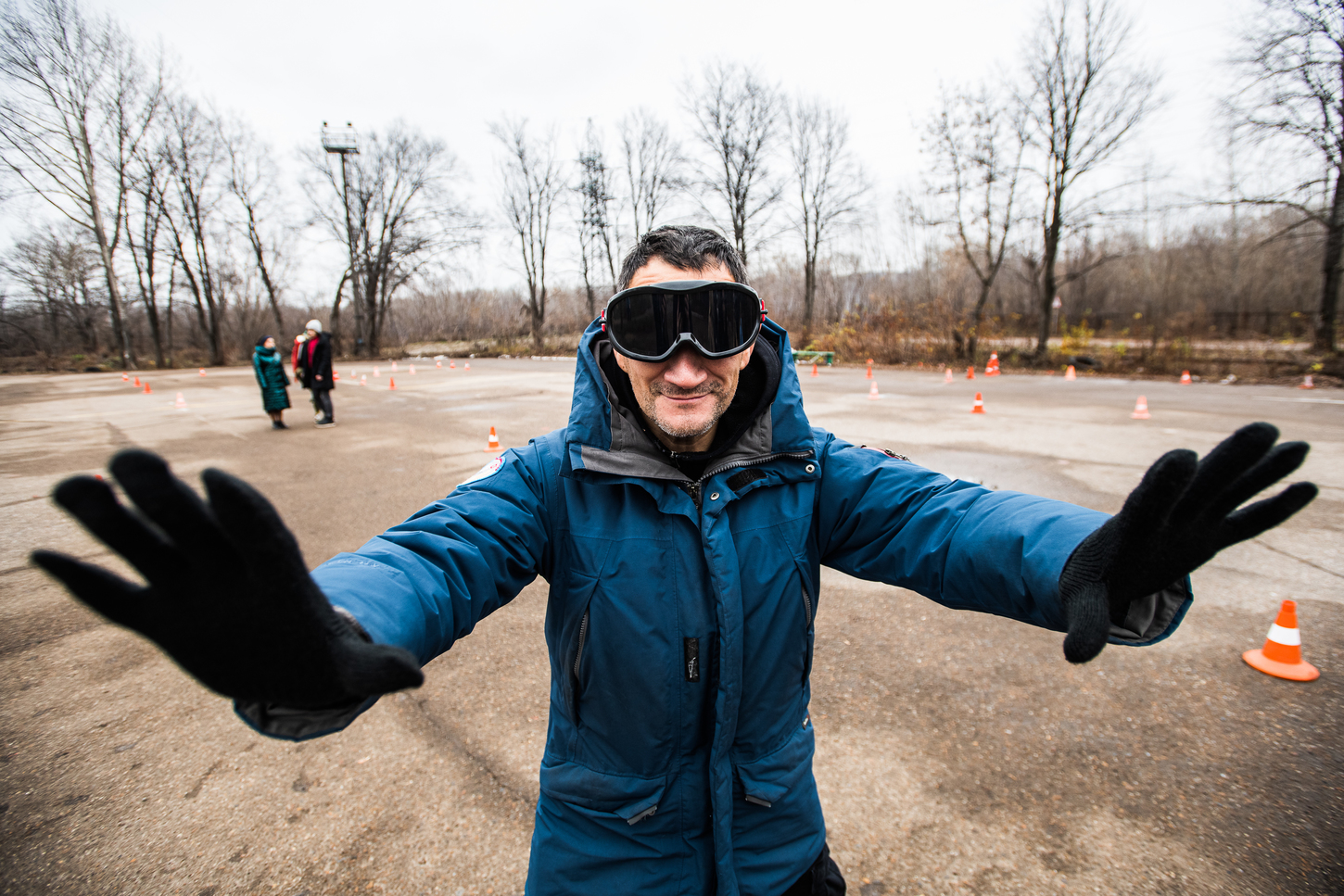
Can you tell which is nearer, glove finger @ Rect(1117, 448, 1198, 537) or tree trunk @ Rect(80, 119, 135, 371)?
glove finger @ Rect(1117, 448, 1198, 537)

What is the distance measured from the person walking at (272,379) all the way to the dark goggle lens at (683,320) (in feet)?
34.8

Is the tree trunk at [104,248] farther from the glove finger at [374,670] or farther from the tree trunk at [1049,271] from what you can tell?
the tree trunk at [1049,271]

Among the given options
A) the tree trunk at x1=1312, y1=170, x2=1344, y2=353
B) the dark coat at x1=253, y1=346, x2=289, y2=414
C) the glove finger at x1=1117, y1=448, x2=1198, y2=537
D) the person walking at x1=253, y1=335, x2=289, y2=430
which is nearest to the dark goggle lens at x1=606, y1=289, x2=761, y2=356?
the glove finger at x1=1117, y1=448, x2=1198, y2=537

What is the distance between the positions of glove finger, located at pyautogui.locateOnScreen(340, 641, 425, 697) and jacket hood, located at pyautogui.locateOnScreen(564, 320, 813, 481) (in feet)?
2.06

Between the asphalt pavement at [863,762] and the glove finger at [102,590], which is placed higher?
the glove finger at [102,590]

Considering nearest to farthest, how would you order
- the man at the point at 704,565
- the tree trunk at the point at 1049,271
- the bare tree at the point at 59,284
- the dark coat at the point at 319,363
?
the man at the point at 704,565 → the dark coat at the point at 319,363 → the tree trunk at the point at 1049,271 → the bare tree at the point at 59,284

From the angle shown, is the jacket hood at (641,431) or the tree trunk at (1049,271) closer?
the jacket hood at (641,431)

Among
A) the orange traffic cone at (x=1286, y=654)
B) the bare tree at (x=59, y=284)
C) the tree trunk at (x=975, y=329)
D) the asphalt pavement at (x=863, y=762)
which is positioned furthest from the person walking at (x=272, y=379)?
the bare tree at (x=59, y=284)

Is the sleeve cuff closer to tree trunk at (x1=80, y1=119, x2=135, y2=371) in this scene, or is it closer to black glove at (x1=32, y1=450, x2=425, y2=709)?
black glove at (x1=32, y1=450, x2=425, y2=709)

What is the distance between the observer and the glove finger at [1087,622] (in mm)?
1069

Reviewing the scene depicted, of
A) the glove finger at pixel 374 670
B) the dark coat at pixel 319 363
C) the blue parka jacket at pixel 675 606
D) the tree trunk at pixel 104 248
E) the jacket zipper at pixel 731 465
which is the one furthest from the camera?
the tree trunk at pixel 104 248

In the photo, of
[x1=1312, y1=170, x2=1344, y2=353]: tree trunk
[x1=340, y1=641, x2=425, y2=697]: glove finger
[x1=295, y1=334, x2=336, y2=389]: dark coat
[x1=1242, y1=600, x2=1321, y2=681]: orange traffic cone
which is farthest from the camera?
[x1=1312, y1=170, x2=1344, y2=353]: tree trunk

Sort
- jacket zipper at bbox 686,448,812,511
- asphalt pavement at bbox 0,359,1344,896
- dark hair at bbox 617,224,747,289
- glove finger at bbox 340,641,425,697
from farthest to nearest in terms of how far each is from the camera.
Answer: asphalt pavement at bbox 0,359,1344,896
dark hair at bbox 617,224,747,289
jacket zipper at bbox 686,448,812,511
glove finger at bbox 340,641,425,697

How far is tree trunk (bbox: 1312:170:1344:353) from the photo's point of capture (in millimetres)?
15633
